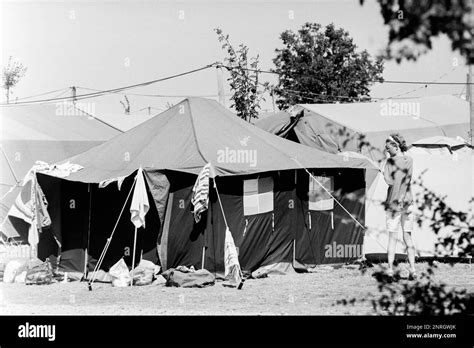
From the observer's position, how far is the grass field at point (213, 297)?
7.00 metres

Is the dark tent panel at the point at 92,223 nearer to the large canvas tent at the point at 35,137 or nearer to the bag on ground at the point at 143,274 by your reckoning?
the bag on ground at the point at 143,274

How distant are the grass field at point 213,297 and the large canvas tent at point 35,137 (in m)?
5.94

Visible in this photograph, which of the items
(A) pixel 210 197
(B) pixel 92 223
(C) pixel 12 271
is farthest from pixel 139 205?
(C) pixel 12 271

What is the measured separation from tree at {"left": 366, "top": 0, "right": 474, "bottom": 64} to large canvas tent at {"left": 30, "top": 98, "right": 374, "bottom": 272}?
22.9 feet

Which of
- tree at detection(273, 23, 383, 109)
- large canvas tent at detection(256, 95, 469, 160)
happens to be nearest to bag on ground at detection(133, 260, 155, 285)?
large canvas tent at detection(256, 95, 469, 160)

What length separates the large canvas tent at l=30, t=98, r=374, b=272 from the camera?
9.62m

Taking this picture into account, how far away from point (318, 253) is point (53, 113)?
11.3 meters
